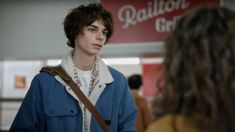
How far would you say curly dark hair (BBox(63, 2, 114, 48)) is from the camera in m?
2.05

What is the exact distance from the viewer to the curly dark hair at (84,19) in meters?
2.05

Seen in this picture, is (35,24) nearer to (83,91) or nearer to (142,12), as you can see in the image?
(142,12)

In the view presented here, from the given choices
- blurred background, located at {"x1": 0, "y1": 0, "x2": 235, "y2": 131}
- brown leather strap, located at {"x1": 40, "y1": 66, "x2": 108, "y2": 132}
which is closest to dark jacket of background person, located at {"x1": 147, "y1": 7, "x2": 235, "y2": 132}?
brown leather strap, located at {"x1": 40, "y1": 66, "x2": 108, "y2": 132}

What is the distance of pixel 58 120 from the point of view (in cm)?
195

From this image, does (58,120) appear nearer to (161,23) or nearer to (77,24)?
(77,24)

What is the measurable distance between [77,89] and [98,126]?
20 cm

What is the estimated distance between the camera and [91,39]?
2.01m

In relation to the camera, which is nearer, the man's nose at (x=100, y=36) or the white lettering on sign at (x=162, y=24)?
the man's nose at (x=100, y=36)

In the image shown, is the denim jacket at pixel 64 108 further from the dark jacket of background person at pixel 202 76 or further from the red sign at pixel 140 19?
the red sign at pixel 140 19

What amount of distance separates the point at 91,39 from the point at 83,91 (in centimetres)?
26

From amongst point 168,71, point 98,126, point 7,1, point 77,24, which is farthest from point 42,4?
point 168,71

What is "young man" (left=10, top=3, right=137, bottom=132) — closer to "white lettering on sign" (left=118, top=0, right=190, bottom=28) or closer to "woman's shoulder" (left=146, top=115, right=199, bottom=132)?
"woman's shoulder" (left=146, top=115, right=199, bottom=132)

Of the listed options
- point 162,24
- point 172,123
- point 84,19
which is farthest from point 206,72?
point 162,24

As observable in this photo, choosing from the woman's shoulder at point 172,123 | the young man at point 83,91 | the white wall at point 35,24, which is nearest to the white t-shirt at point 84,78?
the young man at point 83,91
